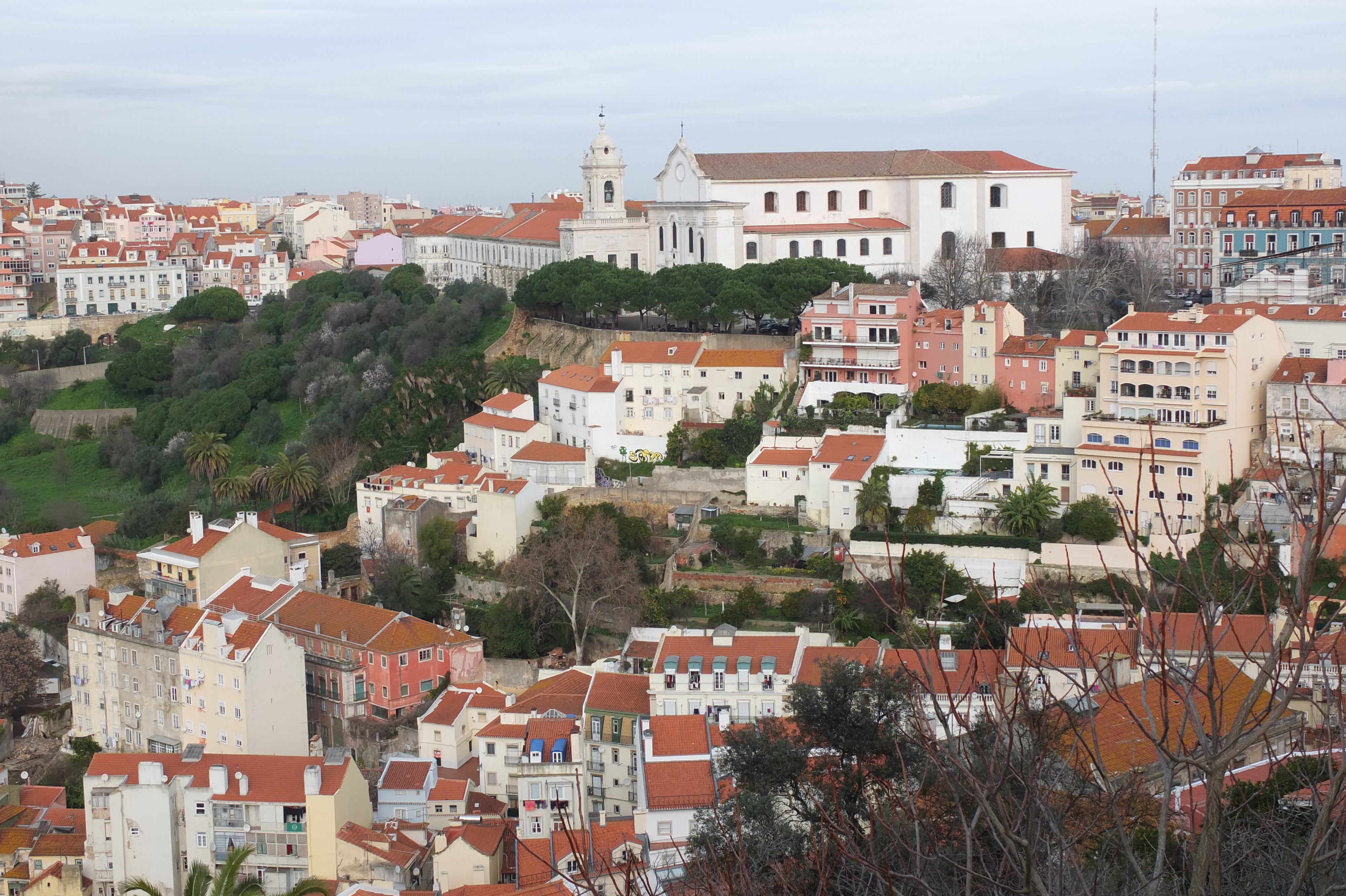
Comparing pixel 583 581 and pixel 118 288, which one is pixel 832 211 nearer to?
pixel 583 581

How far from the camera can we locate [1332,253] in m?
35.0

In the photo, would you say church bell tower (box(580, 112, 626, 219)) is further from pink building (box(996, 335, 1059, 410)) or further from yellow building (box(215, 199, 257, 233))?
yellow building (box(215, 199, 257, 233))

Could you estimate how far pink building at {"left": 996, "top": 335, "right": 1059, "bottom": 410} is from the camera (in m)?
28.8

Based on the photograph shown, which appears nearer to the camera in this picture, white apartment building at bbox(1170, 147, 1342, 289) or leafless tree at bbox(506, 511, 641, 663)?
leafless tree at bbox(506, 511, 641, 663)

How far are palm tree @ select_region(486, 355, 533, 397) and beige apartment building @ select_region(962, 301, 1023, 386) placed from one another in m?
10.9

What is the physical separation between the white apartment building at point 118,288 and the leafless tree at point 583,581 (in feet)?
125

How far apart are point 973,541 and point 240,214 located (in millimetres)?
70360

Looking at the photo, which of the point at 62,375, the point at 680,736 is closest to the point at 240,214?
the point at 62,375

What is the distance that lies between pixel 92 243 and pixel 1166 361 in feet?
156

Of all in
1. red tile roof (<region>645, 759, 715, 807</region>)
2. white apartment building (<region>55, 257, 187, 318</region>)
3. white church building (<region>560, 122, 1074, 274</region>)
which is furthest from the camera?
white apartment building (<region>55, 257, 187, 318</region>)

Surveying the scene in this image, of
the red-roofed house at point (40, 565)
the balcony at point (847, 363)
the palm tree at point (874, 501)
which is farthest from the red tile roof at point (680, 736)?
the red-roofed house at point (40, 565)

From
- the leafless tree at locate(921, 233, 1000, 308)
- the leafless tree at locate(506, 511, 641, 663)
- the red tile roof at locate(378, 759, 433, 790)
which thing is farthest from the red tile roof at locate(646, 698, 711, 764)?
the leafless tree at locate(921, 233, 1000, 308)

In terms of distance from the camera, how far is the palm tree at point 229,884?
1631 cm

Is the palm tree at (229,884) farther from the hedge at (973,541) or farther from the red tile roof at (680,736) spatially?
the hedge at (973,541)
